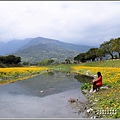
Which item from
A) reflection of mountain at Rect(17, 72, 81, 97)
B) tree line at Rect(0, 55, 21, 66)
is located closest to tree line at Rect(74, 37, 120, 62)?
tree line at Rect(0, 55, 21, 66)

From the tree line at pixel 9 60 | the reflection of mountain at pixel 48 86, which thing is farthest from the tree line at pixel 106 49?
the reflection of mountain at pixel 48 86

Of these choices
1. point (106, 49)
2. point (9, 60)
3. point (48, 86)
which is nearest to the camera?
point (48, 86)

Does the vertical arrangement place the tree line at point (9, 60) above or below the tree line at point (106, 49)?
below

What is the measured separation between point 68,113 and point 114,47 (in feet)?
249

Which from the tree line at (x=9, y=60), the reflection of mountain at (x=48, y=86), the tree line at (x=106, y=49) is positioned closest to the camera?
the reflection of mountain at (x=48, y=86)

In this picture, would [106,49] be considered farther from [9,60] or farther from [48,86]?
[48,86]

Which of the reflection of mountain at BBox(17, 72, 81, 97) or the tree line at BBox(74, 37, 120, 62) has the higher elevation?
the tree line at BBox(74, 37, 120, 62)

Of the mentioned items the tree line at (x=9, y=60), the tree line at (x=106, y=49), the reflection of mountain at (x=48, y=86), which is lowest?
the reflection of mountain at (x=48, y=86)

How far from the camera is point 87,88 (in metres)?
21.0

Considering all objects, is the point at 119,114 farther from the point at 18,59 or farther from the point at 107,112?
the point at 18,59

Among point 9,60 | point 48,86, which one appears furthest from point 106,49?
point 48,86

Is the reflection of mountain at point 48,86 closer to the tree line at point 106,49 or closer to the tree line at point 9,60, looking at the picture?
the tree line at point 106,49

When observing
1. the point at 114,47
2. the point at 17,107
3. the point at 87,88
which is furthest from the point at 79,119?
the point at 114,47

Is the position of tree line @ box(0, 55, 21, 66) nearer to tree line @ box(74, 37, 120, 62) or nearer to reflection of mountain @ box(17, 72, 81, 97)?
tree line @ box(74, 37, 120, 62)
